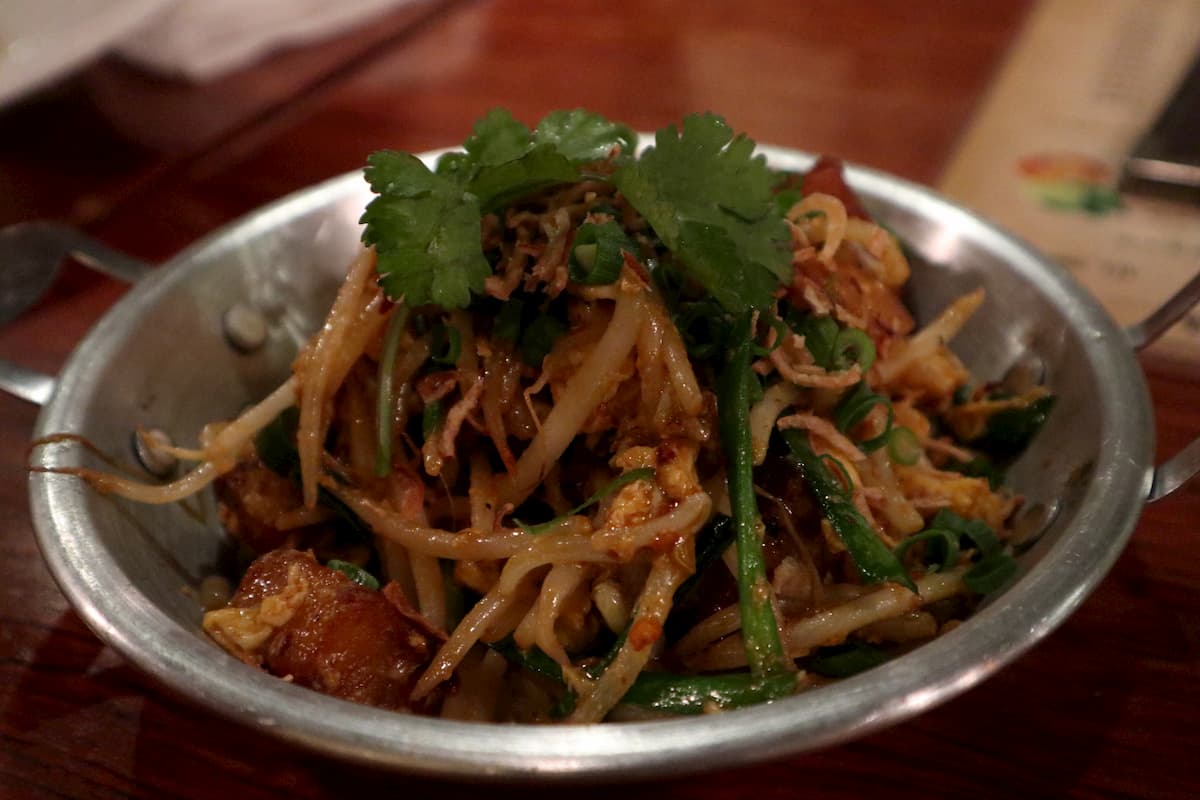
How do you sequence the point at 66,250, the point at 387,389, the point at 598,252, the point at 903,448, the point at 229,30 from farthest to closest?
the point at 229,30
the point at 66,250
the point at 903,448
the point at 387,389
the point at 598,252

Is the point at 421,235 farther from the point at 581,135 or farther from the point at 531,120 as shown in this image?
the point at 531,120

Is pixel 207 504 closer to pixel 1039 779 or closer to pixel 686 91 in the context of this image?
pixel 1039 779

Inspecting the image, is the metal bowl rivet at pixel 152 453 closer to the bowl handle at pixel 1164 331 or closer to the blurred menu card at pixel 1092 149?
the bowl handle at pixel 1164 331

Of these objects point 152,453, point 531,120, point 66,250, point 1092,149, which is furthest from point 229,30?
point 1092,149

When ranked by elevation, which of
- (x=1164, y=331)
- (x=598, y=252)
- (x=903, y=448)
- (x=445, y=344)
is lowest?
(x=903, y=448)

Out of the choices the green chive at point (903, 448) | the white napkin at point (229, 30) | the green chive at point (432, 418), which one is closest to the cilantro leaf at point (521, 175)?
the green chive at point (432, 418)

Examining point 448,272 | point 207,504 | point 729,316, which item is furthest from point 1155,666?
Result: point 207,504

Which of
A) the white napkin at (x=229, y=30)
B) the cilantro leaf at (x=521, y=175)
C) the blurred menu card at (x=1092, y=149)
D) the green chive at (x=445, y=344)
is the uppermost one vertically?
the cilantro leaf at (x=521, y=175)
